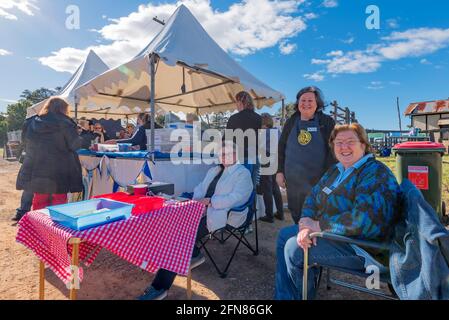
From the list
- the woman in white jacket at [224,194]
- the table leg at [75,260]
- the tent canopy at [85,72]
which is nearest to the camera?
the table leg at [75,260]

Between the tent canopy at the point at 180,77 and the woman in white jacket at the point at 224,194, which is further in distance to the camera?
the tent canopy at the point at 180,77

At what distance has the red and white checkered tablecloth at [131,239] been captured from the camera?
1.41 metres

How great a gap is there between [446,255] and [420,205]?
24 centimetres

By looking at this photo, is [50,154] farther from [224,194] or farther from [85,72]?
[85,72]

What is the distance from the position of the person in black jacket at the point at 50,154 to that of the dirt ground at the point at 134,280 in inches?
28.4

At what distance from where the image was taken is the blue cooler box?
55.2 inches

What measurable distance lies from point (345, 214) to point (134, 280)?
186 cm

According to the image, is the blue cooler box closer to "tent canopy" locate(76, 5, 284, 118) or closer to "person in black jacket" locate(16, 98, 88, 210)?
"person in black jacket" locate(16, 98, 88, 210)

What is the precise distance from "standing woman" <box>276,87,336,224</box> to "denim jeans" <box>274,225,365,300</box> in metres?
0.67

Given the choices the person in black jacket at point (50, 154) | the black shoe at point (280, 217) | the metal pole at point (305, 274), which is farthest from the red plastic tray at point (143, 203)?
the black shoe at point (280, 217)

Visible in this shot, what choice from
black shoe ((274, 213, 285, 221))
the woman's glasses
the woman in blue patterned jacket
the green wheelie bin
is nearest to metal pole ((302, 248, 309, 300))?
the woman in blue patterned jacket

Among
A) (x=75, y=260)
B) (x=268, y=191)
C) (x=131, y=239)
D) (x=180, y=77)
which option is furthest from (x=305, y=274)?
(x=180, y=77)

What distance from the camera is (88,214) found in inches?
57.4

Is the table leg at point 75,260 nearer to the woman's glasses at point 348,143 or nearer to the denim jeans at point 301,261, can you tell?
the denim jeans at point 301,261
